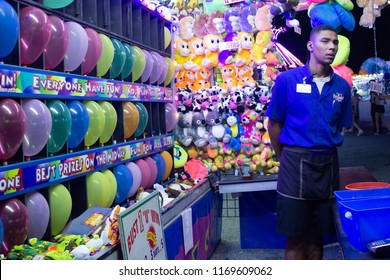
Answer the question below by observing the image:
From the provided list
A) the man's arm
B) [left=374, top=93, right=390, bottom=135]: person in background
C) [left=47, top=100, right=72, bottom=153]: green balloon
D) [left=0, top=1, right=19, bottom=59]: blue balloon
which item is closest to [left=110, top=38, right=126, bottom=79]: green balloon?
[left=47, top=100, right=72, bottom=153]: green balloon

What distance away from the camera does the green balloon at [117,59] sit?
10.9 feet

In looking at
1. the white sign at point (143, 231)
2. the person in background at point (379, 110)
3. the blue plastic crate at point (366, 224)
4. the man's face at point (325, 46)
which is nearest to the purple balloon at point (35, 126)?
the white sign at point (143, 231)

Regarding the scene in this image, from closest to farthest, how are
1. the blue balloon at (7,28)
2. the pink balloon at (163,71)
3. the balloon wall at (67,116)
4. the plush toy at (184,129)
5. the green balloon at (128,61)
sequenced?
the blue balloon at (7,28), the balloon wall at (67,116), the green balloon at (128,61), the pink balloon at (163,71), the plush toy at (184,129)

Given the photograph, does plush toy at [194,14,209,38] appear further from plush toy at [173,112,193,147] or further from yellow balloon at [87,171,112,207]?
yellow balloon at [87,171,112,207]

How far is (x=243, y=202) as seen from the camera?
3.88 m

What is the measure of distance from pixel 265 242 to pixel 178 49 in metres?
2.99

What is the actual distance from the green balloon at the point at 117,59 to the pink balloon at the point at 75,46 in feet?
1.61

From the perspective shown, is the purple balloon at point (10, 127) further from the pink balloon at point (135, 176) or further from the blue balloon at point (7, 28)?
the pink balloon at point (135, 176)

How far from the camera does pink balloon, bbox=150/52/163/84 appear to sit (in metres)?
4.11

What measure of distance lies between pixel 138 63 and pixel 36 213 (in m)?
1.65

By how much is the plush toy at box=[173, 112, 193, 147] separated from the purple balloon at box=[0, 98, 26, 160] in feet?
11.3

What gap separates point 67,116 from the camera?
8.68 feet

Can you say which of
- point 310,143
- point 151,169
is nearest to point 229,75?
point 151,169

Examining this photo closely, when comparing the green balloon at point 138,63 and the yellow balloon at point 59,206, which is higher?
the green balloon at point 138,63
